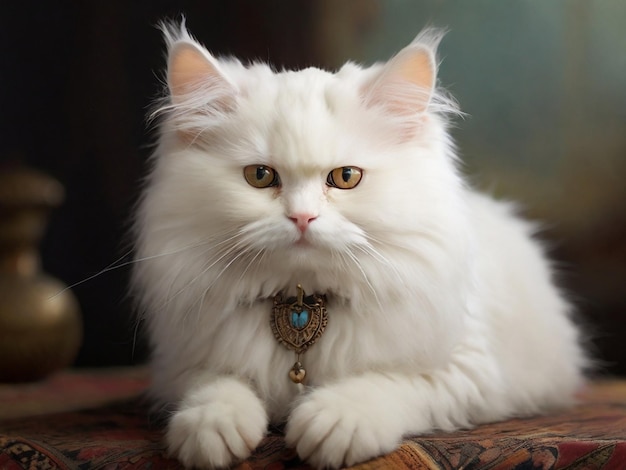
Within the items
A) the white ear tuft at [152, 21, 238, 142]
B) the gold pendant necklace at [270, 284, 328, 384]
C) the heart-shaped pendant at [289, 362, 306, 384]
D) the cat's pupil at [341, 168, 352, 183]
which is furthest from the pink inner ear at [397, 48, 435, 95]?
the heart-shaped pendant at [289, 362, 306, 384]

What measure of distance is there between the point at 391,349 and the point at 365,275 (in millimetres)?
165

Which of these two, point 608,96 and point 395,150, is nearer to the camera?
point 395,150

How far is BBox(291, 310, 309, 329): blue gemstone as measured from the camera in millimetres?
1328

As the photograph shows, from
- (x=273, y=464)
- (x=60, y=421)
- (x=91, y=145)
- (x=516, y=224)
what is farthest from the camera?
(x=91, y=145)

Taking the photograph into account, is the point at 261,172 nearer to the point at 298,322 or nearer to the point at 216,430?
the point at 298,322

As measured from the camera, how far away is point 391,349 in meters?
1.32

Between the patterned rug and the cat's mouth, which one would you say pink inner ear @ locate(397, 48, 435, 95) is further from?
the patterned rug

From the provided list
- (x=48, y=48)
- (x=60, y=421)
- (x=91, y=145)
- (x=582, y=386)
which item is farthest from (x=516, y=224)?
(x=48, y=48)

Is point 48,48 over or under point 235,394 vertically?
over

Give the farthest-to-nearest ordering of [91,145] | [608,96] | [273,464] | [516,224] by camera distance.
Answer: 1. [91,145]
2. [608,96]
3. [516,224]
4. [273,464]

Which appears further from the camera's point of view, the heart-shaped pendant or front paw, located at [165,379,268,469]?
the heart-shaped pendant

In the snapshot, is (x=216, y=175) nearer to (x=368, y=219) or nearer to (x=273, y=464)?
(x=368, y=219)

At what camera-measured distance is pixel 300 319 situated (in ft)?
4.36

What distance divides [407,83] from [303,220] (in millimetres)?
361
